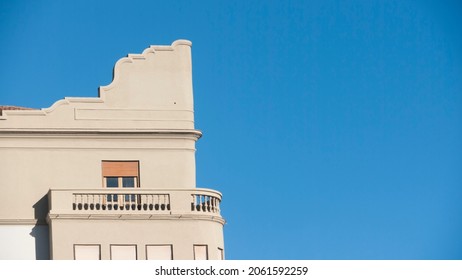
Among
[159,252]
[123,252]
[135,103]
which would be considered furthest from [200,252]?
[135,103]

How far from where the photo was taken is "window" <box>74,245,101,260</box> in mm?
62750

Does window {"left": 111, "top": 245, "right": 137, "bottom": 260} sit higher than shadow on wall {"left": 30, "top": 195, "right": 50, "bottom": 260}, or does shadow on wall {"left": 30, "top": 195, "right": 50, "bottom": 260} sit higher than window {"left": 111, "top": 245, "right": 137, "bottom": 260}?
shadow on wall {"left": 30, "top": 195, "right": 50, "bottom": 260}

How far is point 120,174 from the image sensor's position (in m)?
66.1

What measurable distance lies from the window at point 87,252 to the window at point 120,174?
325cm

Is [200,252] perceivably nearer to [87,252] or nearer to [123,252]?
[123,252]

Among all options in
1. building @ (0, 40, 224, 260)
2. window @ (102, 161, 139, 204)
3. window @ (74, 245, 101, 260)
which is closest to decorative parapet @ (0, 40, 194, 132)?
building @ (0, 40, 224, 260)

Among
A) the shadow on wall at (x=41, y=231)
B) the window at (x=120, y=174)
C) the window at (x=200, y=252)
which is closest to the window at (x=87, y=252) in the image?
the shadow on wall at (x=41, y=231)

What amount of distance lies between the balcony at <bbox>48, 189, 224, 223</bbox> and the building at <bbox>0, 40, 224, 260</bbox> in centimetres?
4

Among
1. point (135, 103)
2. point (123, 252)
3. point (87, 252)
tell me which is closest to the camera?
point (87, 252)

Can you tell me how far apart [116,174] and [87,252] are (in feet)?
13.9

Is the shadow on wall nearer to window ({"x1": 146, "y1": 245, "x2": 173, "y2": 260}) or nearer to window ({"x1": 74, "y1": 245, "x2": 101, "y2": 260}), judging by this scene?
window ({"x1": 74, "y1": 245, "x2": 101, "y2": 260})

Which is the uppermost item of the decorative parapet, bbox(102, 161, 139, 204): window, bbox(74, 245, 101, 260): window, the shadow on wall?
the decorative parapet

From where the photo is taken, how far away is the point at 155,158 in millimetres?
66562
